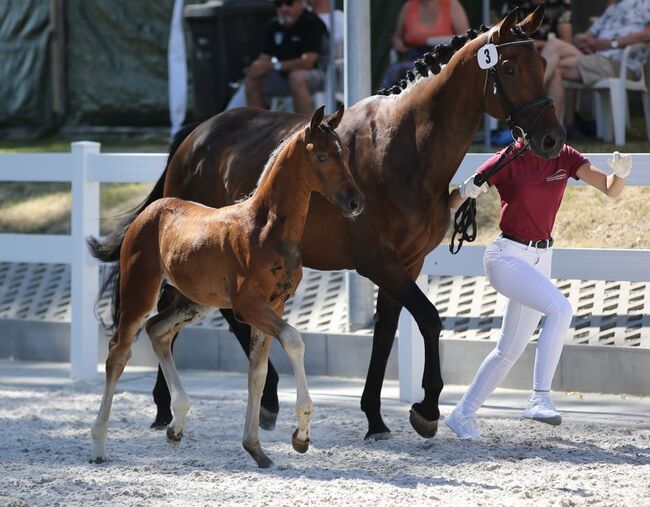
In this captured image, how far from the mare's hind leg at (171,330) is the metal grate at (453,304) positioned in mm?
2509

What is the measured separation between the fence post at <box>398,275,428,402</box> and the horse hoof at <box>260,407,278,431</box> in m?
1.12

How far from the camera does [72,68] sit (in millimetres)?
16141

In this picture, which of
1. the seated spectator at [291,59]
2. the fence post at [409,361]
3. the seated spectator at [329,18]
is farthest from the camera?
the seated spectator at [329,18]

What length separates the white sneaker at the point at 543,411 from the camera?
6766 millimetres

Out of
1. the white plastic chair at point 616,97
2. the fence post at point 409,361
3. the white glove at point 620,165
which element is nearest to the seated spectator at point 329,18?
the white plastic chair at point 616,97

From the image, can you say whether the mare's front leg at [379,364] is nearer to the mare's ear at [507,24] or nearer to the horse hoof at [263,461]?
the horse hoof at [263,461]

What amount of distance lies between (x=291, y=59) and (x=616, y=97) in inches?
119

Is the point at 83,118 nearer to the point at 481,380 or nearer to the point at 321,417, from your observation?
the point at 321,417

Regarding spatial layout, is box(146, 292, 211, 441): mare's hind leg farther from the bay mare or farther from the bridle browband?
the bridle browband

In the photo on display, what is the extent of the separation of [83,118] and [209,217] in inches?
399

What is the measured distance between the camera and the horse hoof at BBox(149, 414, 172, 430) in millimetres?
7586

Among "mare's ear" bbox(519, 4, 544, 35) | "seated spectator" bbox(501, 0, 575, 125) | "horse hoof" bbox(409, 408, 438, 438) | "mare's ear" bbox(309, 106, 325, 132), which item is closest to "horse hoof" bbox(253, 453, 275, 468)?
"horse hoof" bbox(409, 408, 438, 438)

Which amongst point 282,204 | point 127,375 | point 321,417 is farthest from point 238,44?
point 282,204

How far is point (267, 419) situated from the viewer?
24.3 feet
